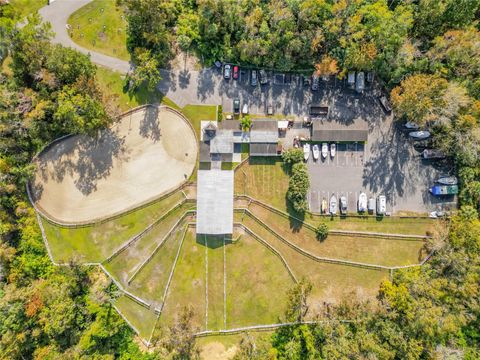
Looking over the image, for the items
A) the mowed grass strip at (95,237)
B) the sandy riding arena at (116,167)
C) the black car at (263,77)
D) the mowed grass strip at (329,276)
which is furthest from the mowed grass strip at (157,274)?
the black car at (263,77)

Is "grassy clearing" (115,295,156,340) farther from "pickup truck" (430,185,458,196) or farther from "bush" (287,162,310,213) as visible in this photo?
"pickup truck" (430,185,458,196)

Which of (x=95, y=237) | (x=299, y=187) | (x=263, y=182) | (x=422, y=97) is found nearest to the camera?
(x=422, y=97)

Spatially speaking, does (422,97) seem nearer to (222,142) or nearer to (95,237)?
(222,142)

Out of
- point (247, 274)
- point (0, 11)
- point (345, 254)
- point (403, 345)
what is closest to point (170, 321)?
point (247, 274)

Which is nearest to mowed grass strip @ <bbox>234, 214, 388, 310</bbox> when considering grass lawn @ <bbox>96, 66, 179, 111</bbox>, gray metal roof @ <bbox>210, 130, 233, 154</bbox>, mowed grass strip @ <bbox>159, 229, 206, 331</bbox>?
mowed grass strip @ <bbox>159, 229, 206, 331</bbox>

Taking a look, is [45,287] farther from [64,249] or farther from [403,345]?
[403,345]

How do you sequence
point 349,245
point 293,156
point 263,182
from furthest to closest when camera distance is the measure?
point 263,182 → point 349,245 → point 293,156

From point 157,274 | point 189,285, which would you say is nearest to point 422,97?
point 189,285

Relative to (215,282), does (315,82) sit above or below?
above
